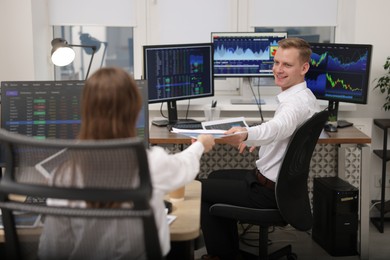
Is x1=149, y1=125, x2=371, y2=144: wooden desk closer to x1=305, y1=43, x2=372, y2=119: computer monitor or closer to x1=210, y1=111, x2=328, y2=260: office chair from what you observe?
x1=305, y1=43, x2=372, y2=119: computer monitor

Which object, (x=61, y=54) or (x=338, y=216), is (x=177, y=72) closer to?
(x=61, y=54)

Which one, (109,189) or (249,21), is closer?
(109,189)

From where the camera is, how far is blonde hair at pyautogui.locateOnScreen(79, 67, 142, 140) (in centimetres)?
147

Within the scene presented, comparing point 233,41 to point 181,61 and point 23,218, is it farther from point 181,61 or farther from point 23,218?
point 23,218

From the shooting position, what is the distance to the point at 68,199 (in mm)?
1354

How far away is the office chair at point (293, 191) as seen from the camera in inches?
93.7

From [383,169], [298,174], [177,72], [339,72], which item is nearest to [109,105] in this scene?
[298,174]

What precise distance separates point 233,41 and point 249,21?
1.56ft

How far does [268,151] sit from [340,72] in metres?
1.04

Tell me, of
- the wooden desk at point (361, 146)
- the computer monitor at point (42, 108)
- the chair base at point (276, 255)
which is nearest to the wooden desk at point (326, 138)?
the wooden desk at point (361, 146)

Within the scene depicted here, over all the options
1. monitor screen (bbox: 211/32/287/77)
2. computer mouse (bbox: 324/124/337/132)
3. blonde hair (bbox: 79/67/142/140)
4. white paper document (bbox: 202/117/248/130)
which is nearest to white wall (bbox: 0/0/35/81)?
monitor screen (bbox: 211/32/287/77)

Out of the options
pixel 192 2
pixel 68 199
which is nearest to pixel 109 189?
pixel 68 199

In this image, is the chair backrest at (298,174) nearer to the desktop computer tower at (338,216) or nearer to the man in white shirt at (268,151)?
the man in white shirt at (268,151)

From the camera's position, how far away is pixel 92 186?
4.44 ft
